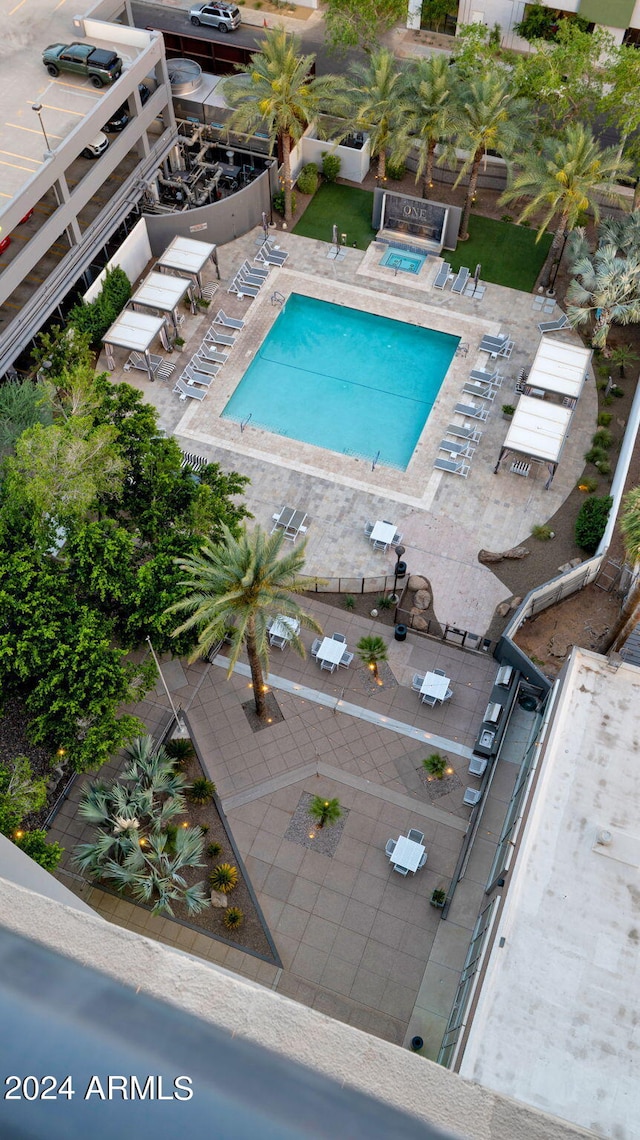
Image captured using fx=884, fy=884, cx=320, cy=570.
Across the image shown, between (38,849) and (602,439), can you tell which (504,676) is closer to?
(602,439)

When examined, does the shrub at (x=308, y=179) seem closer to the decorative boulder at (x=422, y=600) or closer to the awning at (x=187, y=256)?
the awning at (x=187, y=256)

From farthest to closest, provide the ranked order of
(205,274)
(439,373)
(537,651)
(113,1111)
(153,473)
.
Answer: (205,274), (439,373), (537,651), (153,473), (113,1111)

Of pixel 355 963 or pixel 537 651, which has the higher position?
pixel 537 651

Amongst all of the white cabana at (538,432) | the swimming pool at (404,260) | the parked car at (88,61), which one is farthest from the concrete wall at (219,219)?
the white cabana at (538,432)

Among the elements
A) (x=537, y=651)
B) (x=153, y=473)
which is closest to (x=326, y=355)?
(x=153, y=473)

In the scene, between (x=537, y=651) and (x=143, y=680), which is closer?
(x=143, y=680)

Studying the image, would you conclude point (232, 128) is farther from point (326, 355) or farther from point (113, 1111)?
point (113, 1111)

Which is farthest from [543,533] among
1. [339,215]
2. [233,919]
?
[339,215]
